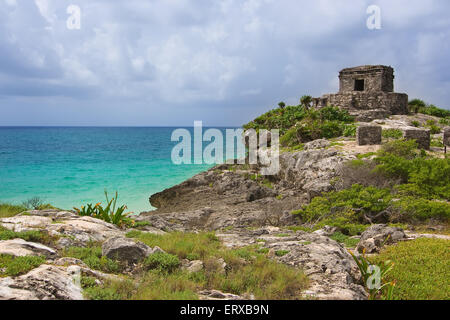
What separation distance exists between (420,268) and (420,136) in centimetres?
1695

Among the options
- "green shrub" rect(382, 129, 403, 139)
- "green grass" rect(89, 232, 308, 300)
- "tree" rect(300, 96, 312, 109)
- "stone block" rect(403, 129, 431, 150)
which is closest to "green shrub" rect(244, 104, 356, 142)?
"tree" rect(300, 96, 312, 109)

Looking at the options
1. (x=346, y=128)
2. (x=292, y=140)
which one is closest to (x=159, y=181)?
(x=292, y=140)

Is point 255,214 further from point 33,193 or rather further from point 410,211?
point 33,193

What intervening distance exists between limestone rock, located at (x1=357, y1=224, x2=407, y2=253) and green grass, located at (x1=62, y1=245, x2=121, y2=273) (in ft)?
20.7

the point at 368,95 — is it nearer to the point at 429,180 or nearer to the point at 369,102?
the point at 369,102

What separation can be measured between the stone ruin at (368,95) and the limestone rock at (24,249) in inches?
1255

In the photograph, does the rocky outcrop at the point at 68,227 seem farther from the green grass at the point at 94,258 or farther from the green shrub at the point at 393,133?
the green shrub at the point at 393,133

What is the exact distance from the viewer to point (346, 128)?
27828mm

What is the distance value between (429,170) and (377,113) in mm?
19846

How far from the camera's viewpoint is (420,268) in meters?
7.44

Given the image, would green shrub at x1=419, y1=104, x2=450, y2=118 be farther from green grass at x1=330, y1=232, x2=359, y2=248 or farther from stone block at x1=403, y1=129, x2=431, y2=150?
green grass at x1=330, y1=232, x2=359, y2=248

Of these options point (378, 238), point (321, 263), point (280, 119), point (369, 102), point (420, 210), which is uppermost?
point (369, 102)

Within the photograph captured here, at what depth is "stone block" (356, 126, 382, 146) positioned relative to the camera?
2156 cm

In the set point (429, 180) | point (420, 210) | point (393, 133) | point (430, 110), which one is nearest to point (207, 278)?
point (420, 210)
